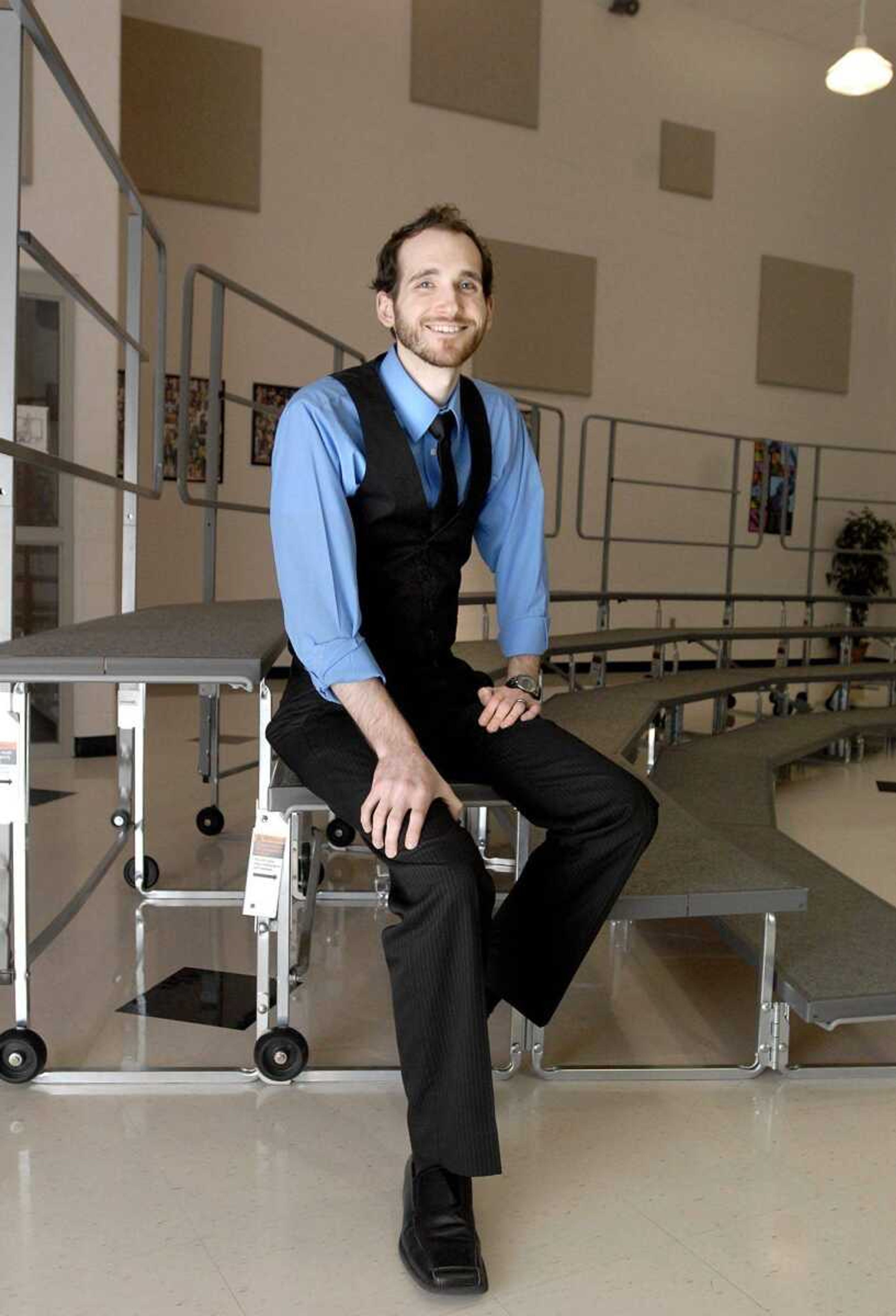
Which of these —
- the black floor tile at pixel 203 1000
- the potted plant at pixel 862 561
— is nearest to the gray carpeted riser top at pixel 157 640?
the black floor tile at pixel 203 1000

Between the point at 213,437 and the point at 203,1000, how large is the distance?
1383 millimetres

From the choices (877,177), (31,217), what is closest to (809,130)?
(877,177)

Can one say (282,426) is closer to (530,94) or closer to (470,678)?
(470,678)

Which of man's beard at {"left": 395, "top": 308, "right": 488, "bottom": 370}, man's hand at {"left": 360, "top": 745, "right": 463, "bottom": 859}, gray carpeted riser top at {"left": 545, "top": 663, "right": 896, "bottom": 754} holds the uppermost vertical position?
man's beard at {"left": 395, "top": 308, "right": 488, "bottom": 370}

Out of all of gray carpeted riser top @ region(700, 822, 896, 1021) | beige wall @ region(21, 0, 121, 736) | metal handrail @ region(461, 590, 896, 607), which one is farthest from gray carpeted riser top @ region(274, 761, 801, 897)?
beige wall @ region(21, 0, 121, 736)

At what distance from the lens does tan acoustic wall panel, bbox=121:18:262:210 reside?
544 centimetres

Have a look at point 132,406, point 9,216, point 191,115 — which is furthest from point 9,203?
point 191,115

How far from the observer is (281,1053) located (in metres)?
1.59

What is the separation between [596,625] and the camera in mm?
7215

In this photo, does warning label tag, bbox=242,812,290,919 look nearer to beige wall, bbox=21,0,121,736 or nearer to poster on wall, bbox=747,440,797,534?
beige wall, bbox=21,0,121,736

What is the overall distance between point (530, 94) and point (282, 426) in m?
6.16

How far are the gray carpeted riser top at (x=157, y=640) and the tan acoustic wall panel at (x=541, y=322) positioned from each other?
493 cm

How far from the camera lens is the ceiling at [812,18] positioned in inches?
288

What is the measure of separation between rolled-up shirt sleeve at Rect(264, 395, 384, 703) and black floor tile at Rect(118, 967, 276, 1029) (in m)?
0.67
